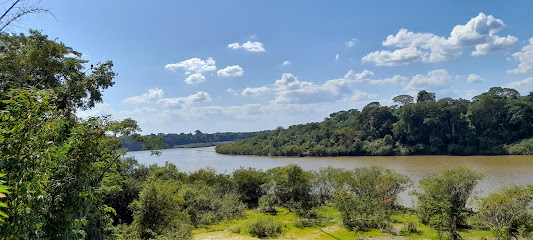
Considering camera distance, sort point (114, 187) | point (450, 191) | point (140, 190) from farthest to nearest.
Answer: point (450, 191), point (140, 190), point (114, 187)

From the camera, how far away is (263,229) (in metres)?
19.7

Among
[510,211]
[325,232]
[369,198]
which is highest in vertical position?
[510,211]

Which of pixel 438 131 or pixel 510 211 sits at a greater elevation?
pixel 438 131

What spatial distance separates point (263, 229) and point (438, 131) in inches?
2498

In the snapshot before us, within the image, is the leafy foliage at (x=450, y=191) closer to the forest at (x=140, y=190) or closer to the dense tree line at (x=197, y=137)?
the forest at (x=140, y=190)

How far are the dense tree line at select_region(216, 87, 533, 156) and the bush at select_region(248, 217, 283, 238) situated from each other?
56.2 meters

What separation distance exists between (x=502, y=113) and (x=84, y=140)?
260 feet

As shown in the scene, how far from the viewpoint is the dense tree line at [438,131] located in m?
60.0

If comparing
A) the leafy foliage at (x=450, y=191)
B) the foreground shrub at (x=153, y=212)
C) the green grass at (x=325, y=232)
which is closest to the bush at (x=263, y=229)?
the green grass at (x=325, y=232)

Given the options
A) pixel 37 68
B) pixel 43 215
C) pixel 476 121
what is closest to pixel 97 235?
pixel 43 215

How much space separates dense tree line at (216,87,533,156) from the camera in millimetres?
59969

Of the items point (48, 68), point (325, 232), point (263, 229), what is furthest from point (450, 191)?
point (48, 68)

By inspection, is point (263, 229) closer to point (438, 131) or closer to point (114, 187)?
point (114, 187)

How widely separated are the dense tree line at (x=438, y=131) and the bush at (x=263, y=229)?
184 feet
